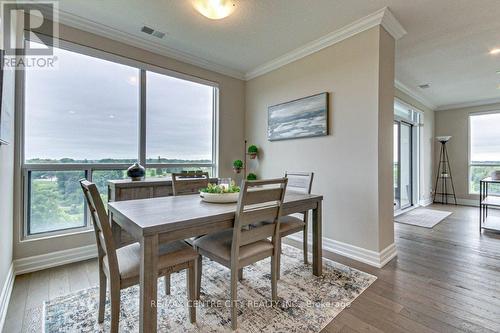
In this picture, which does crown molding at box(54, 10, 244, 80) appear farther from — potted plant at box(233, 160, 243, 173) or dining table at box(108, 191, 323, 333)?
dining table at box(108, 191, 323, 333)

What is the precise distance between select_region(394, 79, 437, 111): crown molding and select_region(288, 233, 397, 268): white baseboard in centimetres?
343

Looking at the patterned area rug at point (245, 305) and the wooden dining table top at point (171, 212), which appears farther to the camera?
the patterned area rug at point (245, 305)

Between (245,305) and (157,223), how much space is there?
1.03m

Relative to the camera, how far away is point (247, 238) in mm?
1637

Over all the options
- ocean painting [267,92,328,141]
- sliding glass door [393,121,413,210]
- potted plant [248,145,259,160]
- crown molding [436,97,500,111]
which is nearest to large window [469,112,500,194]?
crown molding [436,97,500,111]

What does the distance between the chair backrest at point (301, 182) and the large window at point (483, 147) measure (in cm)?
615

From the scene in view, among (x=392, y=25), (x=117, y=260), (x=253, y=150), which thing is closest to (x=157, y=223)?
(x=117, y=260)

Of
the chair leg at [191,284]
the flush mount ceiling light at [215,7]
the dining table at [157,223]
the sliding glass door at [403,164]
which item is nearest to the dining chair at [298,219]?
the dining table at [157,223]

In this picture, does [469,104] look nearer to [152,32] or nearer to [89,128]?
[152,32]

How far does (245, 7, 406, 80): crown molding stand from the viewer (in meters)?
2.45

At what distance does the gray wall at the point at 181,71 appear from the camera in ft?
7.82

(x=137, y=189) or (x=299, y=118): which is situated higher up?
(x=299, y=118)

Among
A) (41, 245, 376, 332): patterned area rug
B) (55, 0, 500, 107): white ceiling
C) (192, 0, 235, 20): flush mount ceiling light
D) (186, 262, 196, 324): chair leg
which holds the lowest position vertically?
(41, 245, 376, 332): patterned area rug

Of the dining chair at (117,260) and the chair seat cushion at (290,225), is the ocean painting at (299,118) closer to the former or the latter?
the chair seat cushion at (290,225)
